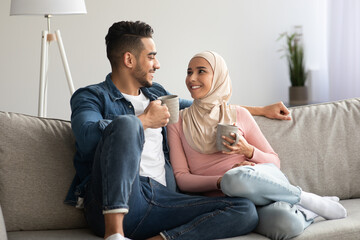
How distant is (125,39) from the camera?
7.99 ft

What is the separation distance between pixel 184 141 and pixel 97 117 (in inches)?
18.2

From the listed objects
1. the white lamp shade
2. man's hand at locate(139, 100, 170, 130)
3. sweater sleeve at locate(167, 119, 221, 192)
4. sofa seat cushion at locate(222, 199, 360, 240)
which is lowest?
sofa seat cushion at locate(222, 199, 360, 240)

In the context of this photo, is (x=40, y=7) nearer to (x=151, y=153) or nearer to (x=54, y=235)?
(x=151, y=153)

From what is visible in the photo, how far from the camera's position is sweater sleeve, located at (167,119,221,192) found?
88.9 inches

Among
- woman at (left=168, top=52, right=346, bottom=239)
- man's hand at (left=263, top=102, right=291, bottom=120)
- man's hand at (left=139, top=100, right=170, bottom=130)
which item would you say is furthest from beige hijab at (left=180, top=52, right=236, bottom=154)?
man's hand at (left=139, top=100, right=170, bottom=130)

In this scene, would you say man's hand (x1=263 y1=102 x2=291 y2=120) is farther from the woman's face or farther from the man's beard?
the man's beard

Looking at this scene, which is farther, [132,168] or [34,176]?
[34,176]

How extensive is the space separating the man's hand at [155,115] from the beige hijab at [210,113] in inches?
13.2

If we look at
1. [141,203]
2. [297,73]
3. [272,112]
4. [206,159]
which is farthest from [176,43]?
[141,203]

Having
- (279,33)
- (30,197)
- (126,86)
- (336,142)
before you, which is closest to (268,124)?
(336,142)

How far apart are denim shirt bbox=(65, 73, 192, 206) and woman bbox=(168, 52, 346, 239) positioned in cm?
10

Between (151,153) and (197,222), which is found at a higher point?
(151,153)

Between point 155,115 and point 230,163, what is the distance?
1.55 feet

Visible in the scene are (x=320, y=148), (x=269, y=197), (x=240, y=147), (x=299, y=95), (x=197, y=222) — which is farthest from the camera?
(x=299, y=95)
